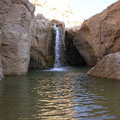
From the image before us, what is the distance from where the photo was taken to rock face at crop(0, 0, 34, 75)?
38.5 ft

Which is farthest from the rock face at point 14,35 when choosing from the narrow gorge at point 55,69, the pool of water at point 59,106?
the pool of water at point 59,106

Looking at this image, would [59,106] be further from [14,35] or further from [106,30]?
[106,30]

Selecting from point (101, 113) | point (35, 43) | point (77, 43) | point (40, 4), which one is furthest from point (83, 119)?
point (40, 4)

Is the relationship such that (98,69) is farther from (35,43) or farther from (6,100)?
(35,43)

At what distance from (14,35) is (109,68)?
6.39 m

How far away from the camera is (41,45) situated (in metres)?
19.2

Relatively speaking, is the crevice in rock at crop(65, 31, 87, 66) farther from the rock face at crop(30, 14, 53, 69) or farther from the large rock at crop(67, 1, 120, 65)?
the large rock at crop(67, 1, 120, 65)

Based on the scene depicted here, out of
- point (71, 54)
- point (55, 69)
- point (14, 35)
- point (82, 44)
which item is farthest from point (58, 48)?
point (14, 35)

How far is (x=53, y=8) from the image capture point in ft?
200

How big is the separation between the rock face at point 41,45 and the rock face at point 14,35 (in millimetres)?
5637

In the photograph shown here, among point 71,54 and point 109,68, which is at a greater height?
point 71,54

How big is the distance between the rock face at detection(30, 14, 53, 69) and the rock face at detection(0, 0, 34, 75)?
5.64m

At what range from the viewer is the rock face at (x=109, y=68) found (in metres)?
10.0

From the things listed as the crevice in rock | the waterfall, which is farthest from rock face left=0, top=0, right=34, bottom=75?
the crevice in rock
